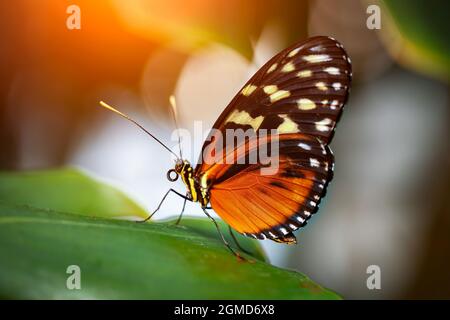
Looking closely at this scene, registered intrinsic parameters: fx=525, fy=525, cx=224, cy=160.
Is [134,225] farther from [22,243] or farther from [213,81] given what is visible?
[213,81]

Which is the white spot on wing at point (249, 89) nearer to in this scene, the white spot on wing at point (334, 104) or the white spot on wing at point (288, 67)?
the white spot on wing at point (288, 67)

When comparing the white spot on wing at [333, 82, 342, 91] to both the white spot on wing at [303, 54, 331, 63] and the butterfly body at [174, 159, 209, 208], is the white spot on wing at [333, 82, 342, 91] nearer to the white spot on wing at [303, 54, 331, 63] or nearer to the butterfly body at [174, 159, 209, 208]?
the white spot on wing at [303, 54, 331, 63]

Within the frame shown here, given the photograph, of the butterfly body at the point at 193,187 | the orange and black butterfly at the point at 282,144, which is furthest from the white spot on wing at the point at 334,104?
the butterfly body at the point at 193,187

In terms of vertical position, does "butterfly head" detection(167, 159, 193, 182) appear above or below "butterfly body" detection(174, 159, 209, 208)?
above

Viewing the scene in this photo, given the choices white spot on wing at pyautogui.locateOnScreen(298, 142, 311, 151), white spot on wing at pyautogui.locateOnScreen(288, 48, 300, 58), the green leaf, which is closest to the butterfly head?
the green leaf

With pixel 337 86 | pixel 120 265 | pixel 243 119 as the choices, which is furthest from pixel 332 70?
pixel 120 265
